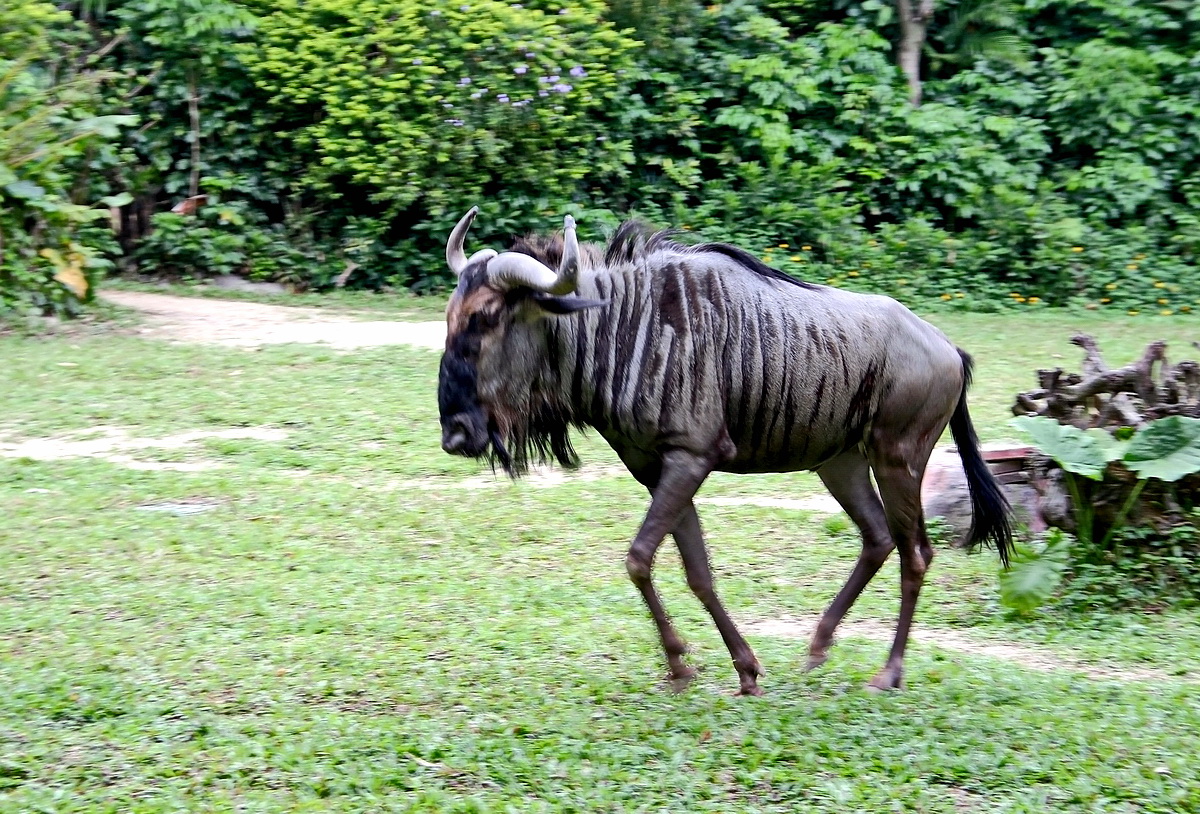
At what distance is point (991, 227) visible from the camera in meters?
16.3

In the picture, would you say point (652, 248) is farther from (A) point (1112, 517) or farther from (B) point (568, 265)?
(A) point (1112, 517)

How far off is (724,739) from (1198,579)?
3052 mm

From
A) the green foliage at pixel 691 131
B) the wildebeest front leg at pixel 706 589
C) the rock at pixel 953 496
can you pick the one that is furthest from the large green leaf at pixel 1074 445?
the green foliage at pixel 691 131

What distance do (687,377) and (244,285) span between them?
11140mm

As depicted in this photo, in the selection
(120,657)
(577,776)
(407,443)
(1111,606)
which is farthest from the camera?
(407,443)

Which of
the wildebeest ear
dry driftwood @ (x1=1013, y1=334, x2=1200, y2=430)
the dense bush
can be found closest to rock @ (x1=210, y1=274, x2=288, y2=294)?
the dense bush

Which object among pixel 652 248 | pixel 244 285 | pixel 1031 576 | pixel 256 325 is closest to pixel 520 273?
pixel 652 248

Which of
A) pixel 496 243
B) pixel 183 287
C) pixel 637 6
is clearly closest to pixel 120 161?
pixel 183 287

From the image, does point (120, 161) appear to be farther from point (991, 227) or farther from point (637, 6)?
point (991, 227)

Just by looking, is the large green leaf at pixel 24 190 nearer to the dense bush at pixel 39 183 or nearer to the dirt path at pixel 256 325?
the dense bush at pixel 39 183

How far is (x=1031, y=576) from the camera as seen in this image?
20.6ft

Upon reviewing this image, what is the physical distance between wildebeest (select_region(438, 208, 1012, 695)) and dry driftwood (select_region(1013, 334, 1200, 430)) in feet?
5.46

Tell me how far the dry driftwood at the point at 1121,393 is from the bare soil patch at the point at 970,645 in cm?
144

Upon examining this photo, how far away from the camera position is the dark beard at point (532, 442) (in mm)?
5251
